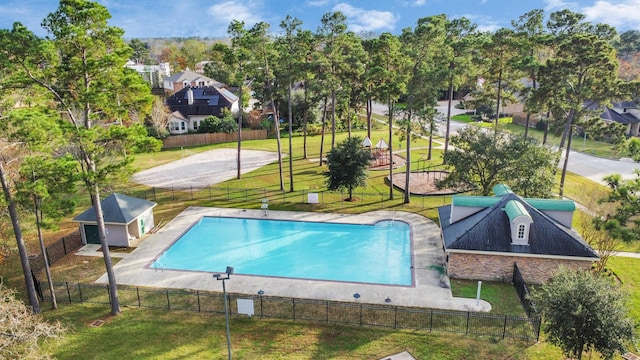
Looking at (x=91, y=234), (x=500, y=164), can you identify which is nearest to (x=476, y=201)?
(x=500, y=164)

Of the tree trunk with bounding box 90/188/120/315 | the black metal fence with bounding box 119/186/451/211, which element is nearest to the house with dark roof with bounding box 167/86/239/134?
the black metal fence with bounding box 119/186/451/211

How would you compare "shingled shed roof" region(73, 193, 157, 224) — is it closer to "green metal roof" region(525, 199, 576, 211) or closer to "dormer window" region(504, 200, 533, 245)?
"dormer window" region(504, 200, 533, 245)

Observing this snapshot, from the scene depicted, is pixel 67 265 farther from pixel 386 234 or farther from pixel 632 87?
pixel 632 87

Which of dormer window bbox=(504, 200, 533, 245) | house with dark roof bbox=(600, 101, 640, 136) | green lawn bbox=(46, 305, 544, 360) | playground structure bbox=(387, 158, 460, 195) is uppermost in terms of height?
house with dark roof bbox=(600, 101, 640, 136)

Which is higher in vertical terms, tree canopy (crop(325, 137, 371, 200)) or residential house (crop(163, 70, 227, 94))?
residential house (crop(163, 70, 227, 94))

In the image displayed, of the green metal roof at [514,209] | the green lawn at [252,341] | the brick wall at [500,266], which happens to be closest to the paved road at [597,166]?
the green metal roof at [514,209]

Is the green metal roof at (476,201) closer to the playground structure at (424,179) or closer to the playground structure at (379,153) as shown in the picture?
the playground structure at (424,179)
